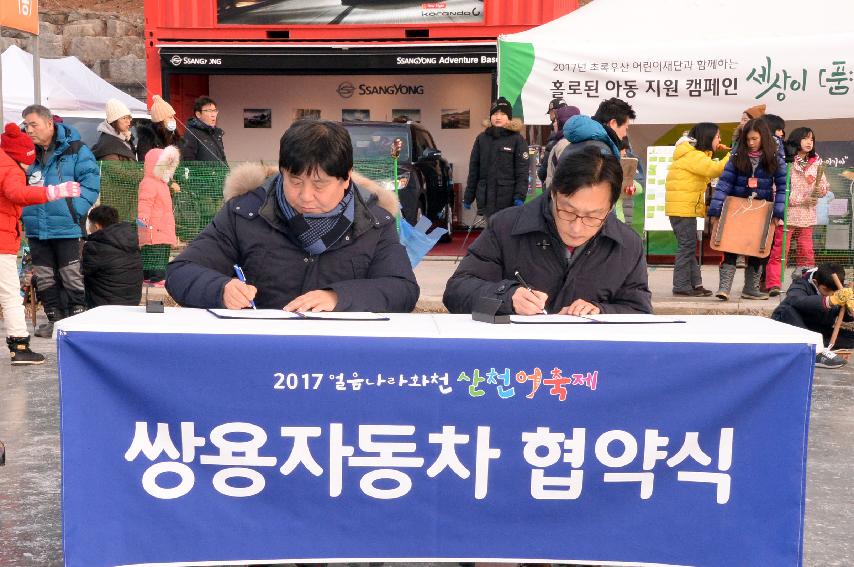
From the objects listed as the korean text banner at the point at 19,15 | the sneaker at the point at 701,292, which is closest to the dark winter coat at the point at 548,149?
the sneaker at the point at 701,292

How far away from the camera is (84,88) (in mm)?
19625

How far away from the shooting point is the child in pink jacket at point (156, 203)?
37.8 ft

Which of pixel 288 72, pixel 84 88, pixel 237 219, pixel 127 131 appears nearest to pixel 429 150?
pixel 288 72

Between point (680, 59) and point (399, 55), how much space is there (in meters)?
7.40

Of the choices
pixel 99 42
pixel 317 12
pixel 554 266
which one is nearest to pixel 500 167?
pixel 317 12

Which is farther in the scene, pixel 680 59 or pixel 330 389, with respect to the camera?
pixel 680 59

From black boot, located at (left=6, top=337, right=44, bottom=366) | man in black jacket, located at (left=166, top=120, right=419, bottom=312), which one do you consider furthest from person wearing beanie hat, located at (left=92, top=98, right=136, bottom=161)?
man in black jacket, located at (left=166, top=120, right=419, bottom=312)

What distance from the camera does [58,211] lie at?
9430 millimetres

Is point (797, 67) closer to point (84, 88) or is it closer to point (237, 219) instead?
point (237, 219)

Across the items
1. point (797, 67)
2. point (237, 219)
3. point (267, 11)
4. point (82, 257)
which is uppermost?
point (267, 11)

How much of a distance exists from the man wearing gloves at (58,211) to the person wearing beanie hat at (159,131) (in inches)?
105

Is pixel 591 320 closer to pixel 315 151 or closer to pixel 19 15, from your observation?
pixel 315 151

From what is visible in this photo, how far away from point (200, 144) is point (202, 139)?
99 millimetres

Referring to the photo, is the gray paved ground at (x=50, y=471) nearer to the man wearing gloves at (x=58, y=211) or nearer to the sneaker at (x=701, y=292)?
the man wearing gloves at (x=58, y=211)
